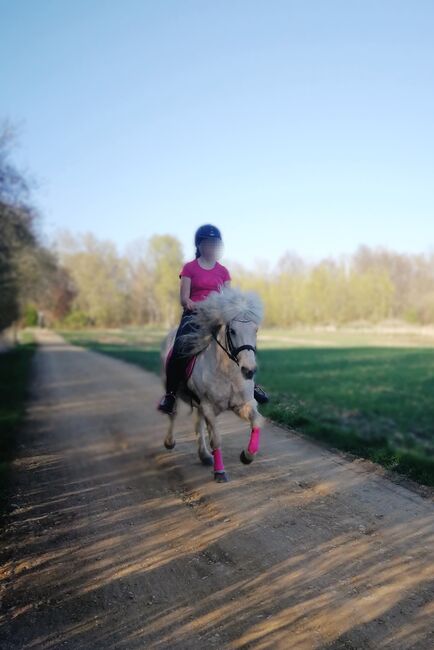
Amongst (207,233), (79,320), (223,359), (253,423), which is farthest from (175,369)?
(79,320)

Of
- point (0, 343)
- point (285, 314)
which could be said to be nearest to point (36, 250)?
point (0, 343)

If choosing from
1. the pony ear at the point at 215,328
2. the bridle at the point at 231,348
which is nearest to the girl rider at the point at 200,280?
the pony ear at the point at 215,328

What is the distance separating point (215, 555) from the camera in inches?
189

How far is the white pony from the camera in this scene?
642 cm

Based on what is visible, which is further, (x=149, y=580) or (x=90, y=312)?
(x=90, y=312)

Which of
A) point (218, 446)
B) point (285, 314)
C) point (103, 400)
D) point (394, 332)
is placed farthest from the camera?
point (285, 314)

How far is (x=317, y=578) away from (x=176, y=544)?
1.55m

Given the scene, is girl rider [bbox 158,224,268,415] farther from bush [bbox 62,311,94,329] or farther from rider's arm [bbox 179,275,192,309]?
bush [bbox 62,311,94,329]

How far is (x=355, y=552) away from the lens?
4.68 metres

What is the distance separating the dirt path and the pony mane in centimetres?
199

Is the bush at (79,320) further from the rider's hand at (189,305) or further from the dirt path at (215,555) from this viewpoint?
the rider's hand at (189,305)

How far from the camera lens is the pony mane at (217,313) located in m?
6.52

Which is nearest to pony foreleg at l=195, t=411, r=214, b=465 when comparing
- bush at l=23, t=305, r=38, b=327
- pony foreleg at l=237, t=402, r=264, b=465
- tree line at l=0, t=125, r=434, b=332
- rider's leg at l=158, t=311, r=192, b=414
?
rider's leg at l=158, t=311, r=192, b=414

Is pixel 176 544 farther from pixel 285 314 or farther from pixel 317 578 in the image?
pixel 285 314
